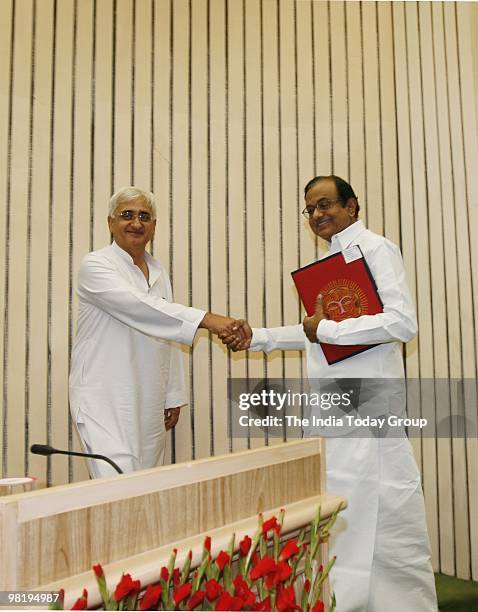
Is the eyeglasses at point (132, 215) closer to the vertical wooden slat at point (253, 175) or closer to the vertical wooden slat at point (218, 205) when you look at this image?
the vertical wooden slat at point (218, 205)

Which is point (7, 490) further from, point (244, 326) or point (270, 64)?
point (270, 64)

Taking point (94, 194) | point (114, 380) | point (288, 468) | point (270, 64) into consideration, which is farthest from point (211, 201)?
point (288, 468)

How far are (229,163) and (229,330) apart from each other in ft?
3.94

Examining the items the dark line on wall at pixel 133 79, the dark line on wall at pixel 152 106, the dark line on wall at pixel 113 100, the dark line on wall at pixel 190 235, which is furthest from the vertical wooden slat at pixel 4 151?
the dark line on wall at pixel 190 235

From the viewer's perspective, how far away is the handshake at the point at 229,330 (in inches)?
113

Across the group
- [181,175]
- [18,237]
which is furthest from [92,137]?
[18,237]

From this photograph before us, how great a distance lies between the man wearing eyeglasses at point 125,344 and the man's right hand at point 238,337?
0.07 meters

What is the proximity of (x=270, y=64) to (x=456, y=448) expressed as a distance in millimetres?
2484

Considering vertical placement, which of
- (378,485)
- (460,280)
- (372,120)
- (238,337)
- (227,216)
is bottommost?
(378,485)

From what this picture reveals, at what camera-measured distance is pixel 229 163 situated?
374cm

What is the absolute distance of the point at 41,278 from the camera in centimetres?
342

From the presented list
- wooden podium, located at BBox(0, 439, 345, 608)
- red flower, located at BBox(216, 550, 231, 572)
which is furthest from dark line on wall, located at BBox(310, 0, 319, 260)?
red flower, located at BBox(216, 550, 231, 572)

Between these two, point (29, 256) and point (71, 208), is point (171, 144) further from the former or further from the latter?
point (29, 256)

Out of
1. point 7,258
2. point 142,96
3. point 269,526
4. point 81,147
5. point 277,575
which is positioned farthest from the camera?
point 142,96
